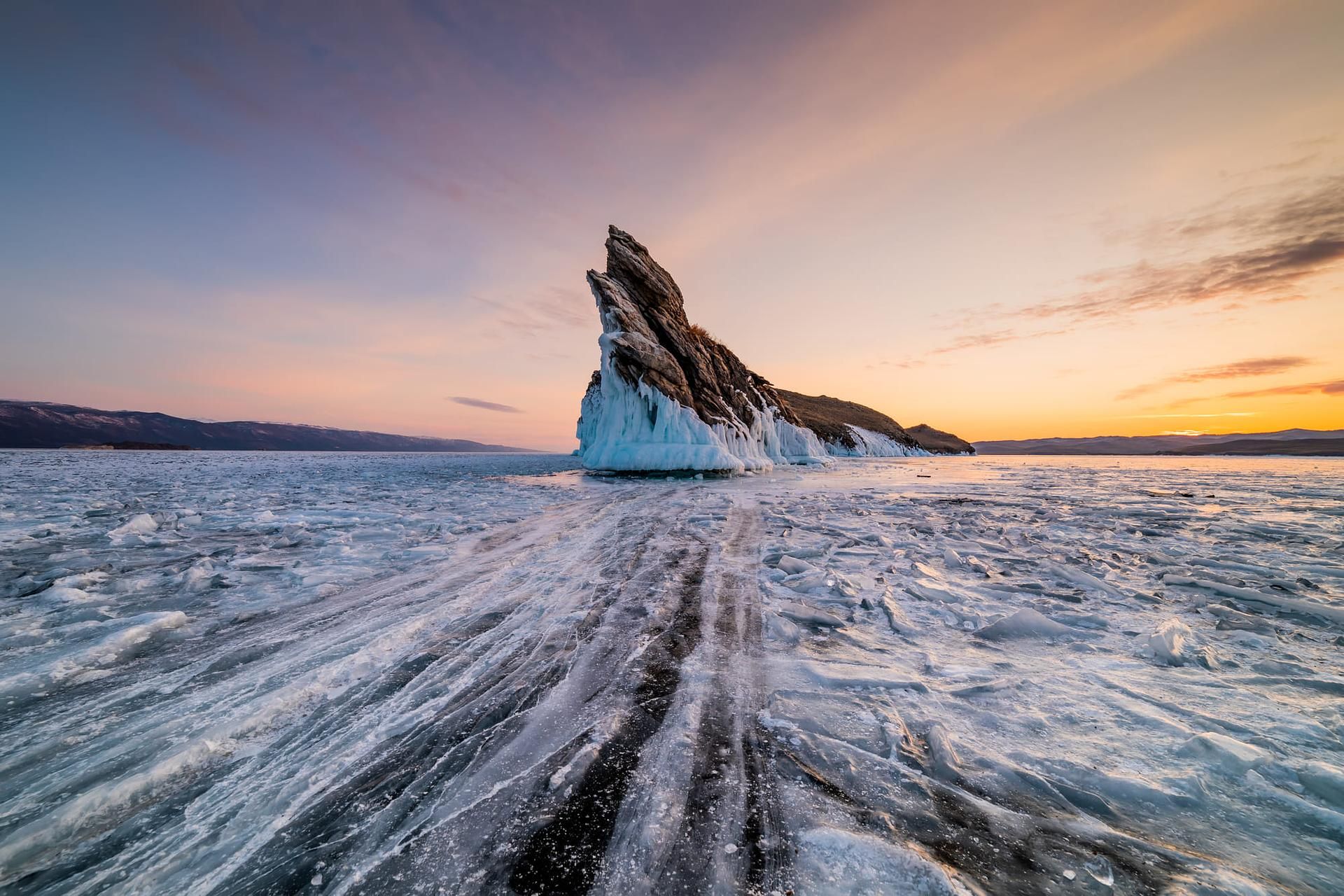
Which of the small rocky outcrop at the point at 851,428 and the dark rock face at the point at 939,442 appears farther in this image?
the dark rock face at the point at 939,442

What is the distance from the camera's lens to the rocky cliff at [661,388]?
19.5 m

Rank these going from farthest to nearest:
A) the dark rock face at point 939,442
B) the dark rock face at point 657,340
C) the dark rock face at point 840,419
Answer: the dark rock face at point 939,442 → the dark rock face at point 840,419 → the dark rock face at point 657,340

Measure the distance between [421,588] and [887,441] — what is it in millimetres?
59519

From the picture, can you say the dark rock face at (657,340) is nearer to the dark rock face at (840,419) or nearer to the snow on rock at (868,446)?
the dark rock face at (840,419)

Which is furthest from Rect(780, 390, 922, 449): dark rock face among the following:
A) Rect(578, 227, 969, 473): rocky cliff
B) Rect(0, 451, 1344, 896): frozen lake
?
Rect(0, 451, 1344, 896): frozen lake

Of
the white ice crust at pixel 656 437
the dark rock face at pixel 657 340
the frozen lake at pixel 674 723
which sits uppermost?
the dark rock face at pixel 657 340

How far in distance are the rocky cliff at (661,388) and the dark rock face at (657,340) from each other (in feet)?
0.15

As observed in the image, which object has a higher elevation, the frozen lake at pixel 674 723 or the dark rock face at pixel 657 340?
the dark rock face at pixel 657 340

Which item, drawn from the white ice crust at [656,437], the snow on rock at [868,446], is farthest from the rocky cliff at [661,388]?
the snow on rock at [868,446]

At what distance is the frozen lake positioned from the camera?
52.2 inches

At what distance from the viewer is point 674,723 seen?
2.00m

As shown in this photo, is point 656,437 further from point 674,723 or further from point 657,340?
point 674,723

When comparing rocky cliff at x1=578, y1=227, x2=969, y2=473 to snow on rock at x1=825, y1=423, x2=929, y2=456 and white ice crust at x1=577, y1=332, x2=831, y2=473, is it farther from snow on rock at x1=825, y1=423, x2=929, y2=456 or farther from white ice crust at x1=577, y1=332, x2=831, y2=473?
snow on rock at x1=825, y1=423, x2=929, y2=456

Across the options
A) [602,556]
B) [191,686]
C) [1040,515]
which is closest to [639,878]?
[191,686]
